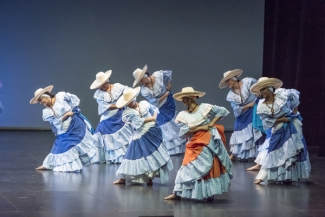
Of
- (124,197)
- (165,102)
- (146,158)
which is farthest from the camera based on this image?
(165,102)

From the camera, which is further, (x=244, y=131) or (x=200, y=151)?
(x=244, y=131)

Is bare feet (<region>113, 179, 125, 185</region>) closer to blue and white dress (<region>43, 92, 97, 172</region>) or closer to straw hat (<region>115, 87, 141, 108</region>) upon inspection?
straw hat (<region>115, 87, 141, 108</region>)

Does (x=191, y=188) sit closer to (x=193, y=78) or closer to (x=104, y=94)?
(x=104, y=94)

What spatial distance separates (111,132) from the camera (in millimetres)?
9008

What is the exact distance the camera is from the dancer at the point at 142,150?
23.5 ft

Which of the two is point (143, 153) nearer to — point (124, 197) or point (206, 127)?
point (124, 197)

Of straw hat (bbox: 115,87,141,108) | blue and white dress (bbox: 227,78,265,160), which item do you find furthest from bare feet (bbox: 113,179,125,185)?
blue and white dress (bbox: 227,78,265,160)

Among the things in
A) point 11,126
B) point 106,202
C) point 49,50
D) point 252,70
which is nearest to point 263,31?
point 252,70

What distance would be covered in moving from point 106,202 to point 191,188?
0.74 metres

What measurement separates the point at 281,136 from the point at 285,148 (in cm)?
13

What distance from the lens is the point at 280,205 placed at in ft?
20.7

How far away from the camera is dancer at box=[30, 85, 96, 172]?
809 cm

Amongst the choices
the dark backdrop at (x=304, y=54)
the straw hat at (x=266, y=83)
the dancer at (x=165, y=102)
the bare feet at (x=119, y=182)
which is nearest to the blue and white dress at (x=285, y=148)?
the straw hat at (x=266, y=83)

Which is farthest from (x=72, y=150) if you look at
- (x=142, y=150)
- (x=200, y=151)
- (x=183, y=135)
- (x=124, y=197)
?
(x=200, y=151)
